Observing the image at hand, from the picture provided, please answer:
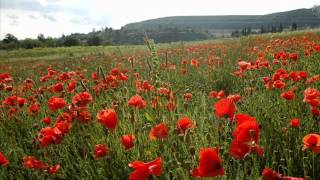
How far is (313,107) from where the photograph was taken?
2717 millimetres

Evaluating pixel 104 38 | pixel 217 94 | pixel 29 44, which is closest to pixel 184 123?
pixel 217 94

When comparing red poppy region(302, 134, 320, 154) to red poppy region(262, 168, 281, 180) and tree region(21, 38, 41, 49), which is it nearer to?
red poppy region(262, 168, 281, 180)

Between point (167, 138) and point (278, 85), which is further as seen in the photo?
point (278, 85)

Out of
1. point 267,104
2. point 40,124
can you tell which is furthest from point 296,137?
point 40,124

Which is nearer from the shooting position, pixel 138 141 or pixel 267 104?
pixel 138 141

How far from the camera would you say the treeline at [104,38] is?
245 feet

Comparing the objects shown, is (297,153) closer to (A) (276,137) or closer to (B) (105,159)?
(A) (276,137)

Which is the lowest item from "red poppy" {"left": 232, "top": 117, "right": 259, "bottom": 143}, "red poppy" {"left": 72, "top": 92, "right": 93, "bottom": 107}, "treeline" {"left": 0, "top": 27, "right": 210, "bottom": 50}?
"treeline" {"left": 0, "top": 27, "right": 210, "bottom": 50}

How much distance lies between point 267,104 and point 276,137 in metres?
0.57

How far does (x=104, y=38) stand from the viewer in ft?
475

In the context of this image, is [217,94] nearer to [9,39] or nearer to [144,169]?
[144,169]

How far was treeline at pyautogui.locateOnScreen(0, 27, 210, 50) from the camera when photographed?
245 feet

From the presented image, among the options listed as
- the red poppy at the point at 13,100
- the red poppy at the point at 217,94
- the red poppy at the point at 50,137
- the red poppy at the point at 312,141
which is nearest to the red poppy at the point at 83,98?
the red poppy at the point at 50,137

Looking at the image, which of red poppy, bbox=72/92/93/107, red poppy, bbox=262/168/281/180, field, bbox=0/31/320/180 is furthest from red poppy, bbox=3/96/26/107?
red poppy, bbox=262/168/281/180
